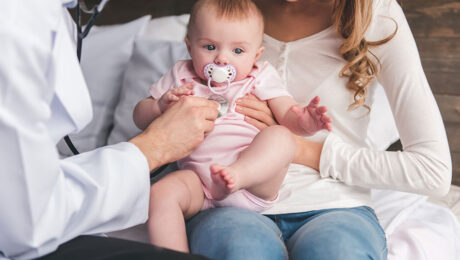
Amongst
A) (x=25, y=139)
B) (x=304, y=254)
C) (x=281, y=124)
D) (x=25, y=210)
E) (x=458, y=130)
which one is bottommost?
(x=458, y=130)

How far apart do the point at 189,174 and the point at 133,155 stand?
0.63 ft

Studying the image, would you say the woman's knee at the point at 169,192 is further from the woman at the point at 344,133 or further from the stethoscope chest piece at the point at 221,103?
the stethoscope chest piece at the point at 221,103

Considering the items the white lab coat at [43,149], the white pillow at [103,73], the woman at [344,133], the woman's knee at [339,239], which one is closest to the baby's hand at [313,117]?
the woman at [344,133]

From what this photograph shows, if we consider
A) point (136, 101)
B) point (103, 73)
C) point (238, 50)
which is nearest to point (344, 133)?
point (238, 50)

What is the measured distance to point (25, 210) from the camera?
2.40ft

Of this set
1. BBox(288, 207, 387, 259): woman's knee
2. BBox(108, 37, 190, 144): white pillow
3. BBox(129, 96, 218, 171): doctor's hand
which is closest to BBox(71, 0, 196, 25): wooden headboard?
BBox(108, 37, 190, 144): white pillow

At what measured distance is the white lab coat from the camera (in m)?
0.68

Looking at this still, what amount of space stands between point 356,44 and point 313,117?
0.32 metres

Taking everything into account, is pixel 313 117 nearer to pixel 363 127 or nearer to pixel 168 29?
pixel 363 127

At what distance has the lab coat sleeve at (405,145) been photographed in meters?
1.18

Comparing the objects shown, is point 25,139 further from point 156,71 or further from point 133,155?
point 156,71

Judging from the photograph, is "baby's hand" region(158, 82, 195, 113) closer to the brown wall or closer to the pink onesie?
the pink onesie

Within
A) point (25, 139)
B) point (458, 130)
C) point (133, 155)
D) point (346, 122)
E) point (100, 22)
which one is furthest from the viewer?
point (100, 22)

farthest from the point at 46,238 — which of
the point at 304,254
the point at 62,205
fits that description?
the point at 304,254
